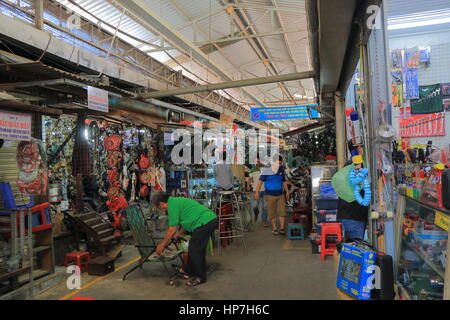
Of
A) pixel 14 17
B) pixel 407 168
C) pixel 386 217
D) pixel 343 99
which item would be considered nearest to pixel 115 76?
pixel 14 17

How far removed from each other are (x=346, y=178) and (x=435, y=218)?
32.0 inches

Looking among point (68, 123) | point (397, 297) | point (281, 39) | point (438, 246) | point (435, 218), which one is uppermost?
point (281, 39)

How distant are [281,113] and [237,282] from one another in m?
5.50

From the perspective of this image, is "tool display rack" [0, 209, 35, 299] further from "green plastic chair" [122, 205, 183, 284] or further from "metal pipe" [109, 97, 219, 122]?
"metal pipe" [109, 97, 219, 122]

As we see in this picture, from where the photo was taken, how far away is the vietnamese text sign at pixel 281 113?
8680 millimetres

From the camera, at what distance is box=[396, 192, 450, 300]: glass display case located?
239cm

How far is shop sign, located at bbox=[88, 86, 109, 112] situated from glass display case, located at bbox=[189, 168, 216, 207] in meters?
3.58

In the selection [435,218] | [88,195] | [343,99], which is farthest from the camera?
[88,195]

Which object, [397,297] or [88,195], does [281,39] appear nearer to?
[88,195]

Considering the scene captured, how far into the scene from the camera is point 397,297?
2.85m

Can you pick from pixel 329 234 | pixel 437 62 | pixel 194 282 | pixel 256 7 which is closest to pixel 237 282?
pixel 194 282

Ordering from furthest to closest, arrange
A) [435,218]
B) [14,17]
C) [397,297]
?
[14,17] < [397,297] < [435,218]

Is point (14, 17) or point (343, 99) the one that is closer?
point (14, 17)

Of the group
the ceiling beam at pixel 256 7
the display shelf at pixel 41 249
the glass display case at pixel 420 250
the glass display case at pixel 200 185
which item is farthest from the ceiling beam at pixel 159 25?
the glass display case at pixel 420 250
